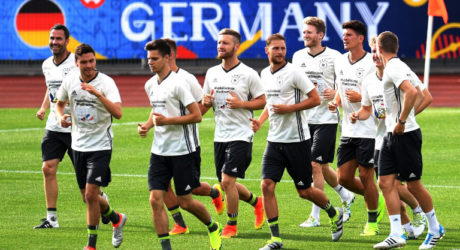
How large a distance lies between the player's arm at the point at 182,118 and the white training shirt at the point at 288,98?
1.19 metres

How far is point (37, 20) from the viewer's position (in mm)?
35375

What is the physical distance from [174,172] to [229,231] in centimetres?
165

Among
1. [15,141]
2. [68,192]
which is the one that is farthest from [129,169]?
[15,141]

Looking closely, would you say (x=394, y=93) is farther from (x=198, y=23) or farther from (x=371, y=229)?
(x=198, y=23)

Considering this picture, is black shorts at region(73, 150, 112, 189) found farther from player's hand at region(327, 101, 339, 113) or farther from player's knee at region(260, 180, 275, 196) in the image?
player's hand at region(327, 101, 339, 113)

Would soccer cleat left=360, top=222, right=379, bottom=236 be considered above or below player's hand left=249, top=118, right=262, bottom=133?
below

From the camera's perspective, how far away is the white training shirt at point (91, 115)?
10.5 meters

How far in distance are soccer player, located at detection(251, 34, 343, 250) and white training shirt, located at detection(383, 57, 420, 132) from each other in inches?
33.3

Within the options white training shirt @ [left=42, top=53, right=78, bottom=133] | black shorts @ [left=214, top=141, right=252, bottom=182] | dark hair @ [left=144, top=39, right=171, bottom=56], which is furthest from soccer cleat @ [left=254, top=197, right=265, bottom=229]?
dark hair @ [left=144, top=39, right=171, bottom=56]

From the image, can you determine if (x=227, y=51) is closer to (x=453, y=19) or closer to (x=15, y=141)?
(x=15, y=141)

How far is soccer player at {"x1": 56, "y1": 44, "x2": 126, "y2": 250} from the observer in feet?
33.8

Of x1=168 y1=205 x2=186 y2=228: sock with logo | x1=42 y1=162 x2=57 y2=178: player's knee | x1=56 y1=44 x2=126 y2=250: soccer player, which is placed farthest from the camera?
x1=42 y1=162 x2=57 y2=178: player's knee

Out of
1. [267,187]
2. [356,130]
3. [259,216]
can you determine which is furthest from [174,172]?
[356,130]

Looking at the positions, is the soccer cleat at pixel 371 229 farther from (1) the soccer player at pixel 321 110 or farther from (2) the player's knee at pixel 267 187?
(2) the player's knee at pixel 267 187
